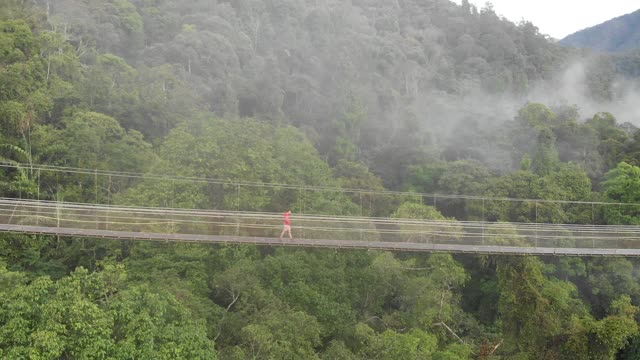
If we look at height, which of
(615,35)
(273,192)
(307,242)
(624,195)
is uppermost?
(615,35)

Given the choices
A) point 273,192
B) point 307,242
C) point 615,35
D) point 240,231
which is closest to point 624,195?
point 273,192

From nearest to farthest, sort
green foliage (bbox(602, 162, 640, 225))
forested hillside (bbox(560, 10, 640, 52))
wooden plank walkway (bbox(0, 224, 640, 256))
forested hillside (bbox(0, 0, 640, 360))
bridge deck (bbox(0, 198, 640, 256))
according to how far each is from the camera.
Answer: wooden plank walkway (bbox(0, 224, 640, 256)) < bridge deck (bbox(0, 198, 640, 256)) < forested hillside (bbox(0, 0, 640, 360)) < green foliage (bbox(602, 162, 640, 225)) < forested hillside (bbox(560, 10, 640, 52))

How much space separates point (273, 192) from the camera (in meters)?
14.5

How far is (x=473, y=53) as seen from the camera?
36094 millimetres

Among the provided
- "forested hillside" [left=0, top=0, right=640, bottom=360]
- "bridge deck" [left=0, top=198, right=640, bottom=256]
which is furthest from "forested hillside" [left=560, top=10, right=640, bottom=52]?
"bridge deck" [left=0, top=198, right=640, bottom=256]

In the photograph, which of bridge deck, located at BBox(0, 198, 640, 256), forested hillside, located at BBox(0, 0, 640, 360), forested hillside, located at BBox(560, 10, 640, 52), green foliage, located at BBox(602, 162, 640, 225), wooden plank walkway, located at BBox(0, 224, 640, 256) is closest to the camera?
wooden plank walkway, located at BBox(0, 224, 640, 256)

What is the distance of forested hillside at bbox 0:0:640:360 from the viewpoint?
376 inches

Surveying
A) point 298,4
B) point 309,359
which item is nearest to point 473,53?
point 298,4

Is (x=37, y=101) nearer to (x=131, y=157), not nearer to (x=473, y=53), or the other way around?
(x=131, y=157)

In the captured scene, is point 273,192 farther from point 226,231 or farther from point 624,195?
point 624,195

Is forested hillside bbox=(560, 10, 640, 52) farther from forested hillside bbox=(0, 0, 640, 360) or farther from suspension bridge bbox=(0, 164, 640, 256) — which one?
suspension bridge bbox=(0, 164, 640, 256)

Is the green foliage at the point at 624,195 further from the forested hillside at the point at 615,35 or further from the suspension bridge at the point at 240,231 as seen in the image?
the forested hillside at the point at 615,35

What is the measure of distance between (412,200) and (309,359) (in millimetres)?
10203

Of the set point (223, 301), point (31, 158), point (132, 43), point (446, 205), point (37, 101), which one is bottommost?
point (223, 301)
